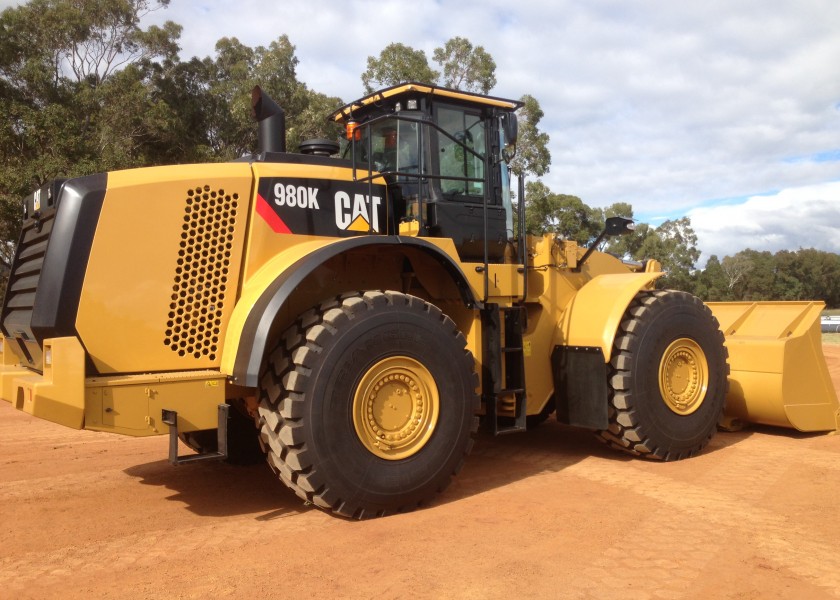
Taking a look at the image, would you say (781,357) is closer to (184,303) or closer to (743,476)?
(743,476)

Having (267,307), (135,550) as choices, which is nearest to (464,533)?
(267,307)

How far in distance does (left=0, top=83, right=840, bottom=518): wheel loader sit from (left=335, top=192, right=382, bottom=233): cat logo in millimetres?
16

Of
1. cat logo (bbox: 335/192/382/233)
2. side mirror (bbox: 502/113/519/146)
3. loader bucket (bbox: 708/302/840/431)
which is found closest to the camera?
cat logo (bbox: 335/192/382/233)

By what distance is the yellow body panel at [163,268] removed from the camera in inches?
169

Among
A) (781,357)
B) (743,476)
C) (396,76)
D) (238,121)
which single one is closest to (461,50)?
(396,76)

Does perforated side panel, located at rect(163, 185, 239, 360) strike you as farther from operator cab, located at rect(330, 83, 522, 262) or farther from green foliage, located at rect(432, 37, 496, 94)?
green foliage, located at rect(432, 37, 496, 94)

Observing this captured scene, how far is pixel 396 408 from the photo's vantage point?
471cm

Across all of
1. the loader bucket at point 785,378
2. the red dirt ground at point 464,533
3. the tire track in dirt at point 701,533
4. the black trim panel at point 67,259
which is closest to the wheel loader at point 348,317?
the black trim panel at point 67,259

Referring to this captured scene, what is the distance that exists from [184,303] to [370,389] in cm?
131

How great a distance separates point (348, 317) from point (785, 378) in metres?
4.85

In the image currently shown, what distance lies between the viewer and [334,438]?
4328mm

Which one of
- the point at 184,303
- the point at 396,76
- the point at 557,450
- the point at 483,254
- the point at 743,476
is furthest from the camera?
the point at 396,76

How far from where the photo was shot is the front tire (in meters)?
4.29

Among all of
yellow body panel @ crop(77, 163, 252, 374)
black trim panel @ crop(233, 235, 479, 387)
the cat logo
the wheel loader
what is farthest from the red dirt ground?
the cat logo
